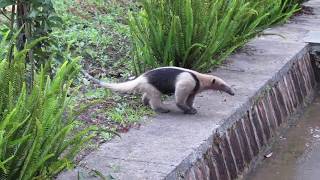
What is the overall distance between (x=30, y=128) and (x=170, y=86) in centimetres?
188

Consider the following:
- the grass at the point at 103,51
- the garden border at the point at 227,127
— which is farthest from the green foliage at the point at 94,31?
the garden border at the point at 227,127

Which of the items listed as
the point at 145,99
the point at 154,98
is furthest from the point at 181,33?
the point at 154,98

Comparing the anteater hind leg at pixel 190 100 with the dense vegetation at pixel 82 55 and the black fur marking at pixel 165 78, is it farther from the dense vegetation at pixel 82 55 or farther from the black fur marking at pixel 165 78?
the dense vegetation at pixel 82 55

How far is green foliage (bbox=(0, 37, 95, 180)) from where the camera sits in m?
3.65

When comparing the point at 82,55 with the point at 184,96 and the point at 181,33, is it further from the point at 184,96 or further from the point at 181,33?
the point at 184,96

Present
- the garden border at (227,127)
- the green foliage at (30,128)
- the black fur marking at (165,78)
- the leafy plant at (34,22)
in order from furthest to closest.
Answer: the black fur marking at (165,78) → the leafy plant at (34,22) → the garden border at (227,127) → the green foliage at (30,128)

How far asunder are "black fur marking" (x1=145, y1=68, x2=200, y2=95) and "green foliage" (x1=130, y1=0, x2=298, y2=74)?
0.93m

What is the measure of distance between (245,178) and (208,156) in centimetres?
78

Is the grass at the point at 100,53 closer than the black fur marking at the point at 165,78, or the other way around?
the grass at the point at 100,53

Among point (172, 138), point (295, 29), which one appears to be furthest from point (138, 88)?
point (295, 29)

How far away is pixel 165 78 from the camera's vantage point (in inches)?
214

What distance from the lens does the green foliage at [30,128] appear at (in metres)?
3.65

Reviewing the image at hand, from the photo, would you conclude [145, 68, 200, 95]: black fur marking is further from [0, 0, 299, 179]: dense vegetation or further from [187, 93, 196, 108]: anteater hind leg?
[0, 0, 299, 179]: dense vegetation

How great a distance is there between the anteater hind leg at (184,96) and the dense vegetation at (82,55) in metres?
0.30
